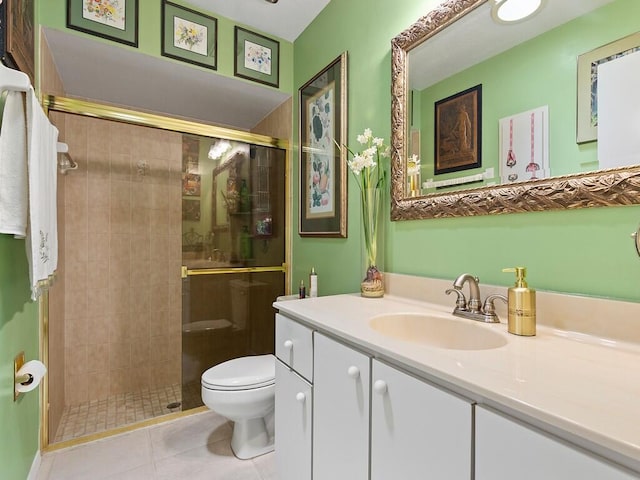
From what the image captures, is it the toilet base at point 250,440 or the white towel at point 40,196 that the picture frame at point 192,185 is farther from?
the toilet base at point 250,440

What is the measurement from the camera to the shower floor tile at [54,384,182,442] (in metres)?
1.90

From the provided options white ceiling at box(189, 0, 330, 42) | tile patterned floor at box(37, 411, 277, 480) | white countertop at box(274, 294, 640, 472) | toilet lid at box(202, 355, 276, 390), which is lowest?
tile patterned floor at box(37, 411, 277, 480)

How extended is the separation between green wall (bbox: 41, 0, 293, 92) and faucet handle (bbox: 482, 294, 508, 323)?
78.9 inches

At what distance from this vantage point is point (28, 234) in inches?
44.6

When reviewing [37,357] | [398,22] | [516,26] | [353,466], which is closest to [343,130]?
[398,22]

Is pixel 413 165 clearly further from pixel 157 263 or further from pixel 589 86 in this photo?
pixel 157 263

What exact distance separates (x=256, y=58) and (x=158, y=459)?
8.06ft

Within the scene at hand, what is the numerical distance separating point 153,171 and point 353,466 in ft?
7.97

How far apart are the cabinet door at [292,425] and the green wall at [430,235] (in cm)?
65

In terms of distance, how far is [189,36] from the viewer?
6.48 ft

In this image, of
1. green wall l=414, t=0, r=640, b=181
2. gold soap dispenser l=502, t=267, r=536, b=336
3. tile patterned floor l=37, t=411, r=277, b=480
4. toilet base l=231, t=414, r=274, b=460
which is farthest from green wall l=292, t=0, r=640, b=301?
tile patterned floor l=37, t=411, r=277, b=480

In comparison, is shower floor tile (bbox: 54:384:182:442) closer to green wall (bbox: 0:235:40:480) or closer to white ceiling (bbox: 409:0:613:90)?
green wall (bbox: 0:235:40:480)

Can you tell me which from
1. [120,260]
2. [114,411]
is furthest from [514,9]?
[114,411]

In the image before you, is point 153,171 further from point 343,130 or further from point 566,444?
point 566,444
